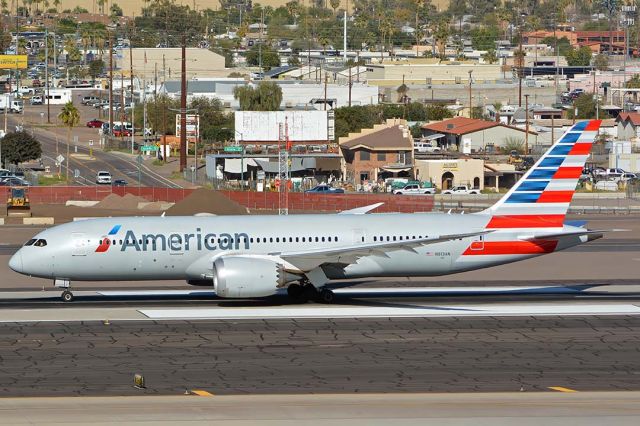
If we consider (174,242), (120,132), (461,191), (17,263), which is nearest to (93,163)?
(120,132)

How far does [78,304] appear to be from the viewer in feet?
141

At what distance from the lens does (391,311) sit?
1613 inches

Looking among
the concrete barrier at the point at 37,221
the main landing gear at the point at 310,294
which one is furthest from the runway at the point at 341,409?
the concrete barrier at the point at 37,221

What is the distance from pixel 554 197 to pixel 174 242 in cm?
1442

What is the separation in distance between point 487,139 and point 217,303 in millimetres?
96174

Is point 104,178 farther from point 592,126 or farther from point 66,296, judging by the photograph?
point 592,126

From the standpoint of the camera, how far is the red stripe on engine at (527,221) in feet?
145

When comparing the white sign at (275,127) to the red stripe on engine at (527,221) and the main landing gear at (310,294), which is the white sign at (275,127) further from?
the main landing gear at (310,294)

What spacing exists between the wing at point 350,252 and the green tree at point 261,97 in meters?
114

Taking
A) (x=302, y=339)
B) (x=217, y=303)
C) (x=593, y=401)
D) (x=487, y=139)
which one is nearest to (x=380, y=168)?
(x=487, y=139)

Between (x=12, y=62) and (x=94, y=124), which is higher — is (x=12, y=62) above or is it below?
above

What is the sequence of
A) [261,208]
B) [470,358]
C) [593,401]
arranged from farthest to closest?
[261,208] < [470,358] < [593,401]

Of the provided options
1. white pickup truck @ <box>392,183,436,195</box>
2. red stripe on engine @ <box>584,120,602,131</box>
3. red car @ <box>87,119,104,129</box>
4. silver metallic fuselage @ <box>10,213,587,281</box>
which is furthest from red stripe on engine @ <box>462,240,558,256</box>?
red car @ <box>87,119,104,129</box>

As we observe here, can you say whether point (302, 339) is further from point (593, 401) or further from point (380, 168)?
point (380, 168)
